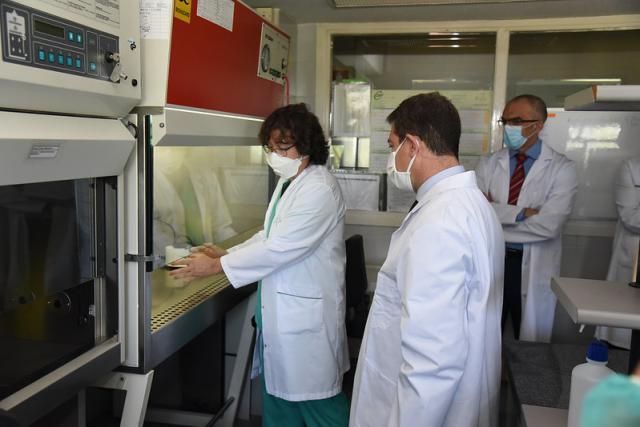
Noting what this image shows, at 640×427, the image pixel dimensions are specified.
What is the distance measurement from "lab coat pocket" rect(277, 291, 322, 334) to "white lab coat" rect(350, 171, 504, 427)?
531 mm

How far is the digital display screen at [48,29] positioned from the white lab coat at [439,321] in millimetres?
821

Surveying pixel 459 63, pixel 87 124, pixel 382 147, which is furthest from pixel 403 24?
pixel 87 124

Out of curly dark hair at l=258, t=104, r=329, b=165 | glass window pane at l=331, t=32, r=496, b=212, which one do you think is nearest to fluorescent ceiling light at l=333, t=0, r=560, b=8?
glass window pane at l=331, t=32, r=496, b=212

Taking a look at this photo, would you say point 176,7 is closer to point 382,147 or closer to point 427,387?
point 427,387

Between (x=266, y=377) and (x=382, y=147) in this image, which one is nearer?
(x=266, y=377)

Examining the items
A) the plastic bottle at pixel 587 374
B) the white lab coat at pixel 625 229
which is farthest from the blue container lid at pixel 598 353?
the white lab coat at pixel 625 229

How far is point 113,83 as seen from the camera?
122 centimetres

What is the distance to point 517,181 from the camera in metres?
2.52

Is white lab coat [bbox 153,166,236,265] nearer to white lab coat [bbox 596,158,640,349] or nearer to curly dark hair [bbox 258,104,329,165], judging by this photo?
curly dark hair [bbox 258,104,329,165]

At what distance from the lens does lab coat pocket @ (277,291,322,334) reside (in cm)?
189

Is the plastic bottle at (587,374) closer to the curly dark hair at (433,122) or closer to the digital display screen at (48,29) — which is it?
the curly dark hair at (433,122)

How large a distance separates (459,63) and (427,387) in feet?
7.94

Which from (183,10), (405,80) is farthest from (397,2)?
(183,10)

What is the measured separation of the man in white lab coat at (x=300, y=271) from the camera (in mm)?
1833
